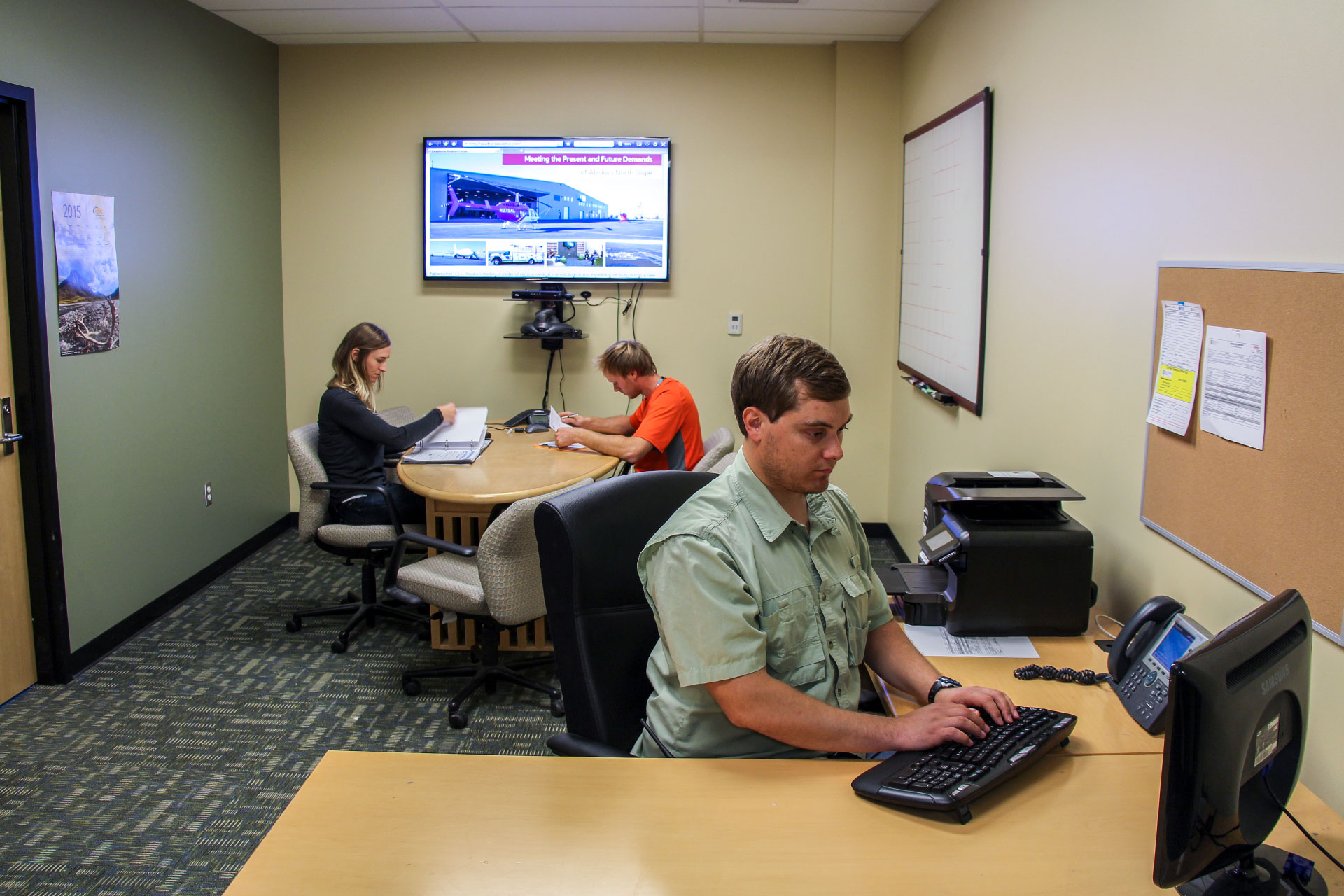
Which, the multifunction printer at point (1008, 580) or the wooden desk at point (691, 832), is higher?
the multifunction printer at point (1008, 580)

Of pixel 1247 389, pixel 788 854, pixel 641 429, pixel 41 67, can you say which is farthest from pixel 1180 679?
pixel 41 67

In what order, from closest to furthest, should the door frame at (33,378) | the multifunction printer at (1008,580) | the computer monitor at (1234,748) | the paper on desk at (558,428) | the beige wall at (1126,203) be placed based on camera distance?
the computer monitor at (1234,748) < the beige wall at (1126,203) < the multifunction printer at (1008,580) < the door frame at (33,378) < the paper on desk at (558,428)

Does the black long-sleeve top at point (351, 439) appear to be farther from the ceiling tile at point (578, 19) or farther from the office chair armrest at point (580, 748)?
the office chair armrest at point (580, 748)

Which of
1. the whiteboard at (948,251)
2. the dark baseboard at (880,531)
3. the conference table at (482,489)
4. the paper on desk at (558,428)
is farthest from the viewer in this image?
the dark baseboard at (880,531)

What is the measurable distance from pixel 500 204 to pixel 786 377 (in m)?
3.68

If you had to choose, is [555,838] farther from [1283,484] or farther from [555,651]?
[1283,484]

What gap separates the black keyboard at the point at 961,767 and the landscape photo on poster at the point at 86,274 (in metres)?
3.23

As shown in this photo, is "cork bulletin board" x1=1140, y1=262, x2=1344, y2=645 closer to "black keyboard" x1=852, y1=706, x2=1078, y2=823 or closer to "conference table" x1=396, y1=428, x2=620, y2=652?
"black keyboard" x1=852, y1=706, x2=1078, y2=823

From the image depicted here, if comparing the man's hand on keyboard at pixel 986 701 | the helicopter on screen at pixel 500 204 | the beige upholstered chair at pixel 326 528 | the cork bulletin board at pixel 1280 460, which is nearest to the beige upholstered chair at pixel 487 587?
the beige upholstered chair at pixel 326 528

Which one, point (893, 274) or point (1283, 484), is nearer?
point (1283, 484)

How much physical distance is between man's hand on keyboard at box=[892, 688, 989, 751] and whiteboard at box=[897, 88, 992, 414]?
2062 millimetres

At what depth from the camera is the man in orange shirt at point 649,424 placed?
3760 millimetres

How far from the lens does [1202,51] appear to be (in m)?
1.88

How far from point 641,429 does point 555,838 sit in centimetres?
258
